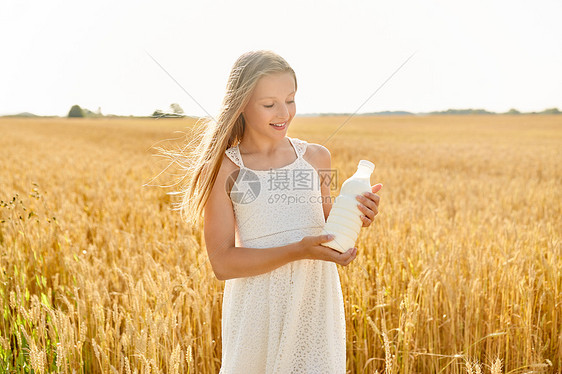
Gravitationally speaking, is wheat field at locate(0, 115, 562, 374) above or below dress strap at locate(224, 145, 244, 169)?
below

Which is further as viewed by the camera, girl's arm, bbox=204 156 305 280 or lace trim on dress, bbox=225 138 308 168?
lace trim on dress, bbox=225 138 308 168

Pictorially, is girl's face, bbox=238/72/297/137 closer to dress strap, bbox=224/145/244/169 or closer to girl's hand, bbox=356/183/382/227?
dress strap, bbox=224/145/244/169

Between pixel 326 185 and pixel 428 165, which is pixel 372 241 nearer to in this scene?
pixel 326 185

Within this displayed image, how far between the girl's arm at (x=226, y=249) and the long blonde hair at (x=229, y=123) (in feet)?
0.14

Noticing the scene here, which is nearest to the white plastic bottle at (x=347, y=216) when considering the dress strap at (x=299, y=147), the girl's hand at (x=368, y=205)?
the girl's hand at (x=368, y=205)

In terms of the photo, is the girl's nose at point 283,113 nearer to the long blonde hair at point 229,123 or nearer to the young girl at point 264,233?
the young girl at point 264,233

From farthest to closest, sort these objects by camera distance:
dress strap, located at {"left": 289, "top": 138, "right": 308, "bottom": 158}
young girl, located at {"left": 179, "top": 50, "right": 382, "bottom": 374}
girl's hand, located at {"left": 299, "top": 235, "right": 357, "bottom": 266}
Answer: dress strap, located at {"left": 289, "top": 138, "right": 308, "bottom": 158} < young girl, located at {"left": 179, "top": 50, "right": 382, "bottom": 374} < girl's hand, located at {"left": 299, "top": 235, "right": 357, "bottom": 266}

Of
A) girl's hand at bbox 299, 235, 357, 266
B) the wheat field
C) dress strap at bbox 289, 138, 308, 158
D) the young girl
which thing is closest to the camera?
girl's hand at bbox 299, 235, 357, 266

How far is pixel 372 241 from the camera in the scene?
126 inches

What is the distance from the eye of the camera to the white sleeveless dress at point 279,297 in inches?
61.9

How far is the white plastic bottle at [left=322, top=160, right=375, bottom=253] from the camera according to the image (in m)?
1.42

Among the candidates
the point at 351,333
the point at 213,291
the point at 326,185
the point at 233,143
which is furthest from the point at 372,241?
the point at 233,143

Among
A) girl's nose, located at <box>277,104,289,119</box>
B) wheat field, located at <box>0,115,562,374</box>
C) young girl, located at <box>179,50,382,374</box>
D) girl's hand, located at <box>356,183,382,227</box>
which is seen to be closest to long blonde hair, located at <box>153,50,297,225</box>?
young girl, located at <box>179,50,382,374</box>

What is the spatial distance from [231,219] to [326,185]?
17.1 inches
